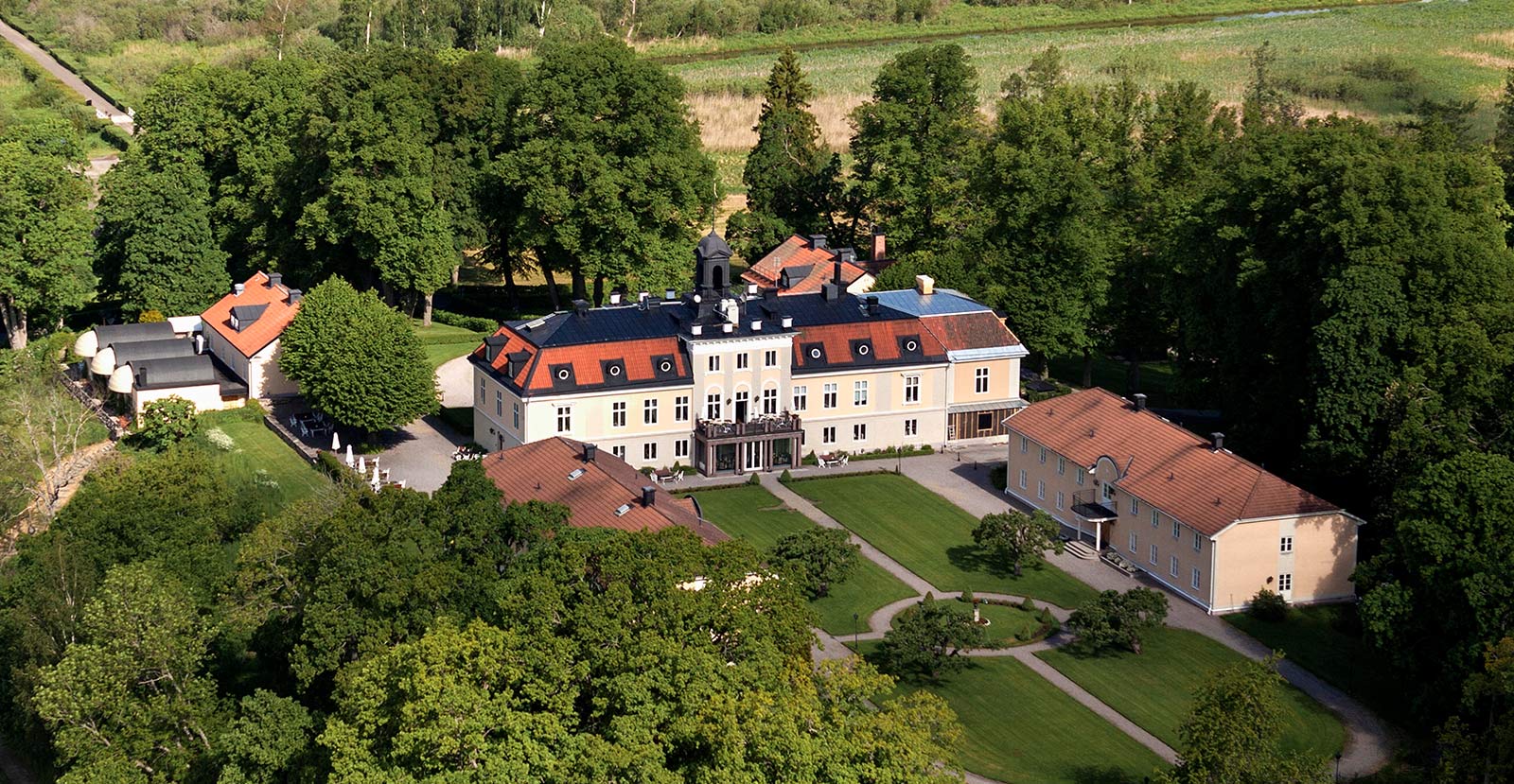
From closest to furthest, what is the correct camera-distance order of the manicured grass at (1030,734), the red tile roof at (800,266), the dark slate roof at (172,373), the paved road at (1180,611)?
the manicured grass at (1030,734) < the paved road at (1180,611) < the dark slate roof at (172,373) < the red tile roof at (800,266)

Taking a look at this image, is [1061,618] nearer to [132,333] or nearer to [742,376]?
[742,376]

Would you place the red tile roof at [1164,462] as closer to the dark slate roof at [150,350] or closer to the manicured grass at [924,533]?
the manicured grass at [924,533]

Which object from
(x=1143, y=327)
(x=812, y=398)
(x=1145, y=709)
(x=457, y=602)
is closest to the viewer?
(x=457, y=602)

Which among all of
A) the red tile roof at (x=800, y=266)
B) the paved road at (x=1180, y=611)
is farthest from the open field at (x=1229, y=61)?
the paved road at (x=1180, y=611)

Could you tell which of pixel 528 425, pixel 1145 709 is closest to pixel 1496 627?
pixel 1145 709

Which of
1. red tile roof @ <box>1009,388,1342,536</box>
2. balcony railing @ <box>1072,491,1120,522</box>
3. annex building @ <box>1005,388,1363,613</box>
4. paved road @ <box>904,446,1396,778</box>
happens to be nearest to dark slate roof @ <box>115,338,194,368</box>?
paved road @ <box>904,446,1396,778</box>

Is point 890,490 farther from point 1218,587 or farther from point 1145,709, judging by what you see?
point 1145,709

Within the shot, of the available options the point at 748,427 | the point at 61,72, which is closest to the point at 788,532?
the point at 748,427

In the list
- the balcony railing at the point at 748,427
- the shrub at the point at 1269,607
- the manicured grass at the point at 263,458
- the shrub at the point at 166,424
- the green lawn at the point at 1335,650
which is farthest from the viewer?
the shrub at the point at 166,424
